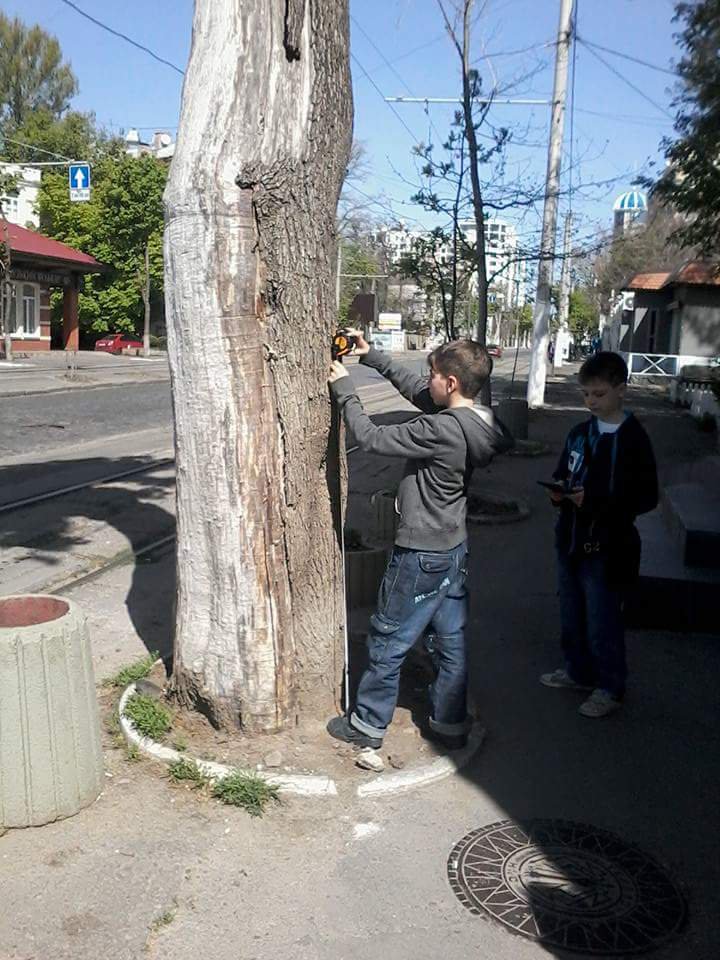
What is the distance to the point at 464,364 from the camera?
3.98m

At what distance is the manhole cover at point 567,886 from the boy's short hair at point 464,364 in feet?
5.72

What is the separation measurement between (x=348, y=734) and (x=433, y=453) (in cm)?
128

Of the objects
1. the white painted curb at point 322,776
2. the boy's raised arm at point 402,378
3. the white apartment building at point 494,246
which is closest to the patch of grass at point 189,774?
the white painted curb at point 322,776

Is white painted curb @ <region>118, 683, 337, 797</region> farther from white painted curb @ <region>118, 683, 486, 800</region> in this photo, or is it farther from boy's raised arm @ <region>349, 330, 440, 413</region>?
boy's raised arm @ <region>349, 330, 440, 413</region>

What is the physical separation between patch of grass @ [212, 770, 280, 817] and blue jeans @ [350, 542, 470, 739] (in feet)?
1.72

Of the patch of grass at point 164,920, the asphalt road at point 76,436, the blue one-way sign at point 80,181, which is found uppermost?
the blue one-way sign at point 80,181

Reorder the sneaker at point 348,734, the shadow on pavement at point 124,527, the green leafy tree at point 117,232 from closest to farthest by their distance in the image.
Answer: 1. the sneaker at point 348,734
2. the shadow on pavement at point 124,527
3. the green leafy tree at point 117,232

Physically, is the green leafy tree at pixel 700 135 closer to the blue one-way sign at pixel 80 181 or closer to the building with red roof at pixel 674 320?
the building with red roof at pixel 674 320

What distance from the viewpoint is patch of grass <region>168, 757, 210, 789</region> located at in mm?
3859

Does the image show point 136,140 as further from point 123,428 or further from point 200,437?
point 200,437

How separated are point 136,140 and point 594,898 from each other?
2883 inches

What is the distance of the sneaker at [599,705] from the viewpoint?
4.71 m

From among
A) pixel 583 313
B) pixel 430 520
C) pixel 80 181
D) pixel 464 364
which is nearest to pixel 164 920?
pixel 430 520

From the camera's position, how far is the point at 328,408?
4.20 metres
